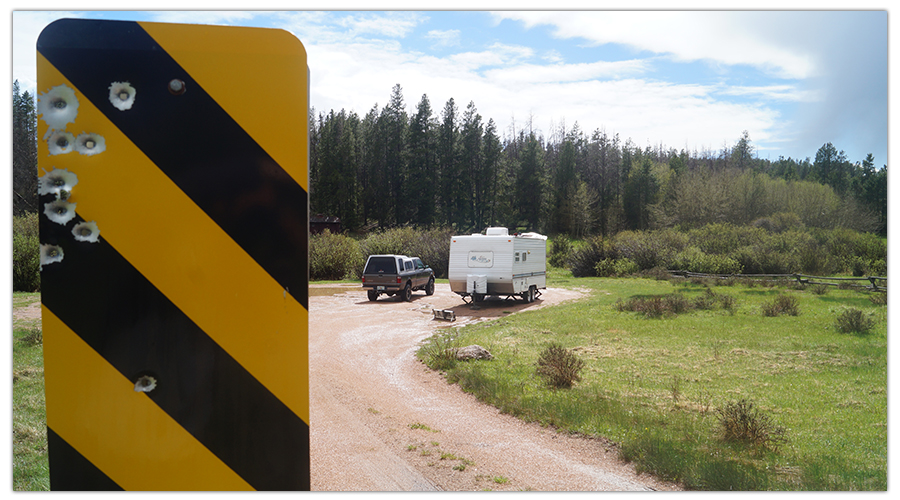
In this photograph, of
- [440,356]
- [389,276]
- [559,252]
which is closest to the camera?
[440,356]

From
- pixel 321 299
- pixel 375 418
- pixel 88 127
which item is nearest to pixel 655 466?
pixel 375 418

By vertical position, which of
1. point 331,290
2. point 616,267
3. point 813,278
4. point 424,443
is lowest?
point 424,443

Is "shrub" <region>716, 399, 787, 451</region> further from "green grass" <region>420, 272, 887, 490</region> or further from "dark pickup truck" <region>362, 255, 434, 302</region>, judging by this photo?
"dark pickup truck" <region>362, 255, 434, 302</region>

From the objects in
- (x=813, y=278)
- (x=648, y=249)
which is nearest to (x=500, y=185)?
(x=648, y=249)

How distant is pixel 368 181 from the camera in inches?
2260

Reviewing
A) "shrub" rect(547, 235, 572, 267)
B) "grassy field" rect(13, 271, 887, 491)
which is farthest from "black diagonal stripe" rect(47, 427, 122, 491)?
"shrub" rect(547, 235, 572, 267)

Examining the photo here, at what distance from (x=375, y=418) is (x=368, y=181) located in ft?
173

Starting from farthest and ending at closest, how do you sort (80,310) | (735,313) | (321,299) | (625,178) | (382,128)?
(625,178), (382,128), (321,299), (735,313), (80,310)

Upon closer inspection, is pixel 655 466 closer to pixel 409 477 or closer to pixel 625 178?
pixel 409 477

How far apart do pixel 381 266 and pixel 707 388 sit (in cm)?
1419

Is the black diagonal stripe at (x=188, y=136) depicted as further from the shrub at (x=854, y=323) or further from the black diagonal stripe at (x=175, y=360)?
the shrub at (x=854, y=323)

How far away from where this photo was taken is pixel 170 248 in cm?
90

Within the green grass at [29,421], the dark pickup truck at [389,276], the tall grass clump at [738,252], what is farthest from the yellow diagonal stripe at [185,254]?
the tall grass clump at [738,252]

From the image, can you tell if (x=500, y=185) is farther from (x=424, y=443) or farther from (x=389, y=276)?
(x=424, y=443)
